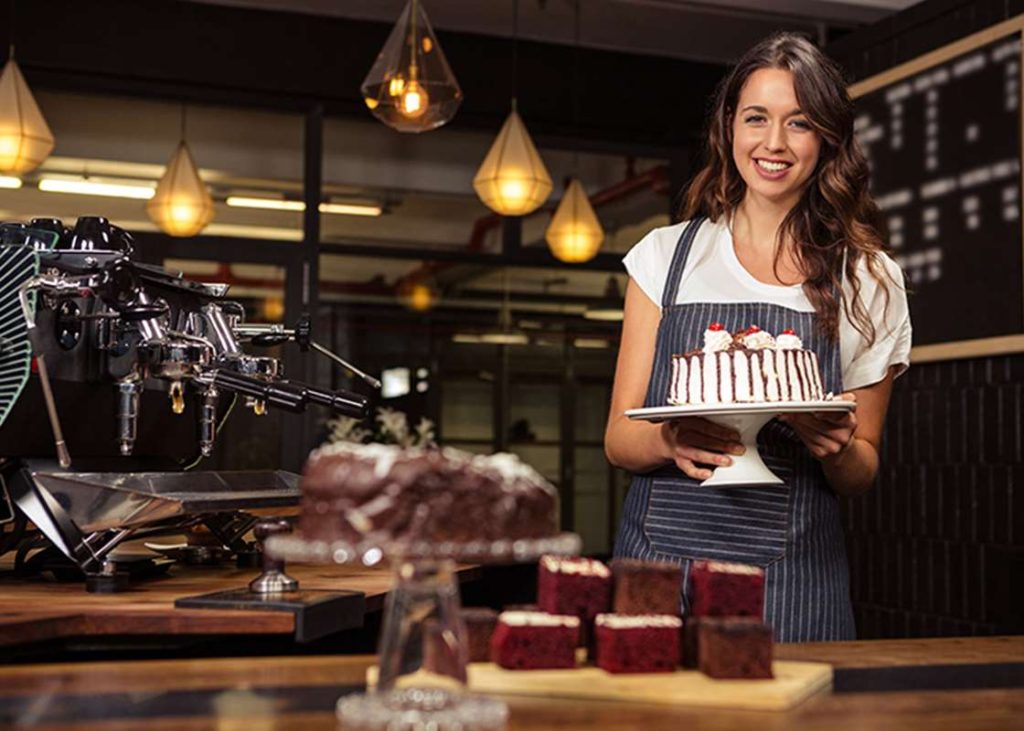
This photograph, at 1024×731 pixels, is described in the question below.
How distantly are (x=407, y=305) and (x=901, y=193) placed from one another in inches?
93.0

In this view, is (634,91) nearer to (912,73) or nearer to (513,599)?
(912,73)

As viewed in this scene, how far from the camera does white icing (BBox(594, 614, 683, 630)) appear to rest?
4.50 ft

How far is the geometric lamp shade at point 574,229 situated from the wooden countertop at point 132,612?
4.19 meters

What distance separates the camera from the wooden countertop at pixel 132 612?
1.79 meters

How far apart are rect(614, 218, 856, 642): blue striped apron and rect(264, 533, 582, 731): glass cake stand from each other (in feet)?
3.10

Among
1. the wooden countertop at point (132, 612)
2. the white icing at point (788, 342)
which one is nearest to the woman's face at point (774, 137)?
the white icing at point (788, 342)

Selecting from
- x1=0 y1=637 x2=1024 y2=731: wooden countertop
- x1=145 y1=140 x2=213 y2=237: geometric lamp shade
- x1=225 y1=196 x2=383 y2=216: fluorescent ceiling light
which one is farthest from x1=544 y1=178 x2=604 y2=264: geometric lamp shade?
x1=0 y1=637 x2=1024 y2=731: wooden countertop

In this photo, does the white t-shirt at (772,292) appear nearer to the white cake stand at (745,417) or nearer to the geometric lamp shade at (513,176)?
the white cake stand at (745,417)

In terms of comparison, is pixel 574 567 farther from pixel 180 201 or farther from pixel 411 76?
pixel 180 201

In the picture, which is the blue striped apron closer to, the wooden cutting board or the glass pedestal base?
the wooden cutting board

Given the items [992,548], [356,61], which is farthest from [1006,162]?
[356,61]

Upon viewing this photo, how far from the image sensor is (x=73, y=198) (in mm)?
5988

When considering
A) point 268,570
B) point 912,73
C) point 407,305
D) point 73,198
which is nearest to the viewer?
point 268,570

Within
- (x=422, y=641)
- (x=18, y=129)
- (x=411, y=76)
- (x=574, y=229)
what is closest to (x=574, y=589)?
(x=422, y=641)
